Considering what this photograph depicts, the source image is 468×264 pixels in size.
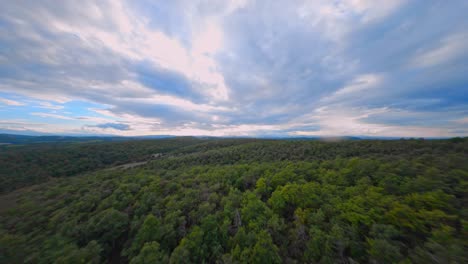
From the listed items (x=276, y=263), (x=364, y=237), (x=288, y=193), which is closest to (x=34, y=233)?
(x=276, y=263)

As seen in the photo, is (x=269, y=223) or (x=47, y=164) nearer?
(x=269, y=223)

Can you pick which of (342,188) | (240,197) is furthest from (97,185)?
(342,188)

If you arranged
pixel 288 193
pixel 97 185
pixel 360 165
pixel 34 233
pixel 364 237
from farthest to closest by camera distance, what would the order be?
1. pixel 97 185
2. pixel 360 165
3. pixel 288 193
4. pixel 34 233
5. pixel 364 237

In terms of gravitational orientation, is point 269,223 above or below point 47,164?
above

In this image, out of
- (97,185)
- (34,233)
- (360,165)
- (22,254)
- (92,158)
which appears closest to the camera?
(22,254)

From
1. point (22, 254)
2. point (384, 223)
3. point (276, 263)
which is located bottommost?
point (276, 263)

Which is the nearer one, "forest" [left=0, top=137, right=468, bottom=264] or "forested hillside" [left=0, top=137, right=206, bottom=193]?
"forest" [left=0, top=137, right=468, bottom=264]

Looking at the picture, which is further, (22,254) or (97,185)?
(97,185)

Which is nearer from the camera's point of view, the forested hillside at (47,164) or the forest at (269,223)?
the forest at (269,223)

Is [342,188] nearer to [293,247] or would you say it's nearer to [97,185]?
[293,247]

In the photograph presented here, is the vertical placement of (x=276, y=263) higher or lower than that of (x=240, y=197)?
lower
